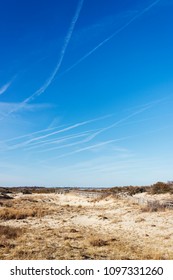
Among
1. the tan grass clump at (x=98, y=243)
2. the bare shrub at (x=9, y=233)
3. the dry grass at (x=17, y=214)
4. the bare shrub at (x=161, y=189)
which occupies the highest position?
the bare shrub at (x=161, y=189)

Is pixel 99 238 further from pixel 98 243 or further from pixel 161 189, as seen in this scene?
pixel 161 189

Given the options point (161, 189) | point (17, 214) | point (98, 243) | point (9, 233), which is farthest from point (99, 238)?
point (161, 189)

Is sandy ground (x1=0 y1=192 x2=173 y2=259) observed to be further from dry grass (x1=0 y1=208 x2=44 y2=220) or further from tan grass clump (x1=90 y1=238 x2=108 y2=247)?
dry grass (x1=0 y1=208 x2=44 y2=220)

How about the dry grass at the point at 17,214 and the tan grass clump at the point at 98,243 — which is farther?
the dry grass at the point at 17,214

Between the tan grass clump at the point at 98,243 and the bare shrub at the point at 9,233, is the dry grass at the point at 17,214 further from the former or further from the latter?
the tan grass clump at the point at 98,243

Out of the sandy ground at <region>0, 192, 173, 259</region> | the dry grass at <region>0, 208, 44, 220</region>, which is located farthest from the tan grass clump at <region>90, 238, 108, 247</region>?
the dry grass at <region>0, 208, 44, 220</region>

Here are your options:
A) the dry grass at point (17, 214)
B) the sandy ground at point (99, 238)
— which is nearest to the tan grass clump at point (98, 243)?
the sandy ground at point (99, 238)

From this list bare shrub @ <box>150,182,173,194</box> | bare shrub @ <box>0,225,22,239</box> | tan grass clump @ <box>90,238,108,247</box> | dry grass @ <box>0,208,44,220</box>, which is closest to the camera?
tan grass clump @ <box>90,238,108,247</box>

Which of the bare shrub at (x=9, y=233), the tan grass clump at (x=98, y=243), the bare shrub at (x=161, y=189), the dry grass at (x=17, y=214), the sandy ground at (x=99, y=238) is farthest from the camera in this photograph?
the bare shrub at (x=161, y=189)

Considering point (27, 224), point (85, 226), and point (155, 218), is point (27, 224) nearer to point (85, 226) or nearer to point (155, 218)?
point (85, 226)

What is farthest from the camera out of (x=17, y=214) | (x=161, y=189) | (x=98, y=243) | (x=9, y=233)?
(x=161, y=189)

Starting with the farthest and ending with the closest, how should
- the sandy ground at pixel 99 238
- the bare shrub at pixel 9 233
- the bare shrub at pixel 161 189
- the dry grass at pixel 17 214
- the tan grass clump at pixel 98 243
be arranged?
1. the bare shrub at pixel 161 189
2. the dry grass at pixel 17 214
3. the bare shrub at pixel 9 233
4. the tan grass clump at pixel 98 243
5. the sandy ground at pixel 99 238

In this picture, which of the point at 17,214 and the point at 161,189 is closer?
the point at 17,214
